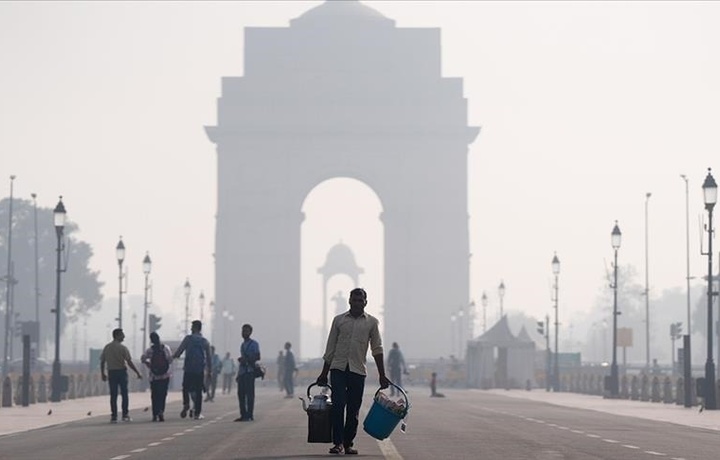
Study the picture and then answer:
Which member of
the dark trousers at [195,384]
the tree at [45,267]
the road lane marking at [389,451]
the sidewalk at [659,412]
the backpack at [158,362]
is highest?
the tree at [45,267]

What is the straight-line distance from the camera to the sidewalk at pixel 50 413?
112 feet

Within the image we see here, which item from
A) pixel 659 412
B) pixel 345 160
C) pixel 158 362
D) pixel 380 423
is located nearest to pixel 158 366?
pixel 158 362

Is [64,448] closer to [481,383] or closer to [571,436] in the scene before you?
[571,436]

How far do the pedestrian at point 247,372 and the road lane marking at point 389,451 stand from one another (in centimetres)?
853

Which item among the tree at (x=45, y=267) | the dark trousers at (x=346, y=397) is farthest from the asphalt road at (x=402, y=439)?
the tree at (x=45, y=267)

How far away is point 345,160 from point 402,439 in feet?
302

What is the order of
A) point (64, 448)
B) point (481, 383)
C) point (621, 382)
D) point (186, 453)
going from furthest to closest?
point (481, 383), point (621, 382), point (64, 448), point (186, 453)

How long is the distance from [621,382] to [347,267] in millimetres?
132430

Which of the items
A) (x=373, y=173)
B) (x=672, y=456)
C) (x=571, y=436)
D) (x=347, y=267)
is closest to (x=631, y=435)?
(x=571, y=436)

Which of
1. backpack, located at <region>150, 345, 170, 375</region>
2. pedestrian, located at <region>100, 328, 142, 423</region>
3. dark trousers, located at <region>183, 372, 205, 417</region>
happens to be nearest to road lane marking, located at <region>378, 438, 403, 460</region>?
dark trousers, located at <region>183, 372, 205, 417</region>

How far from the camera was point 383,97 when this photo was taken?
118562mm

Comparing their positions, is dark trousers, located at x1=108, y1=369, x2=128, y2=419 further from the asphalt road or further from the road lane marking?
the road lane marking

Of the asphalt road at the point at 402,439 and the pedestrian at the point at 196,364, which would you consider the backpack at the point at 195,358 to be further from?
the asphalt road at the point at 402,439

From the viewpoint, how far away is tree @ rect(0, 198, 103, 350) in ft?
510
